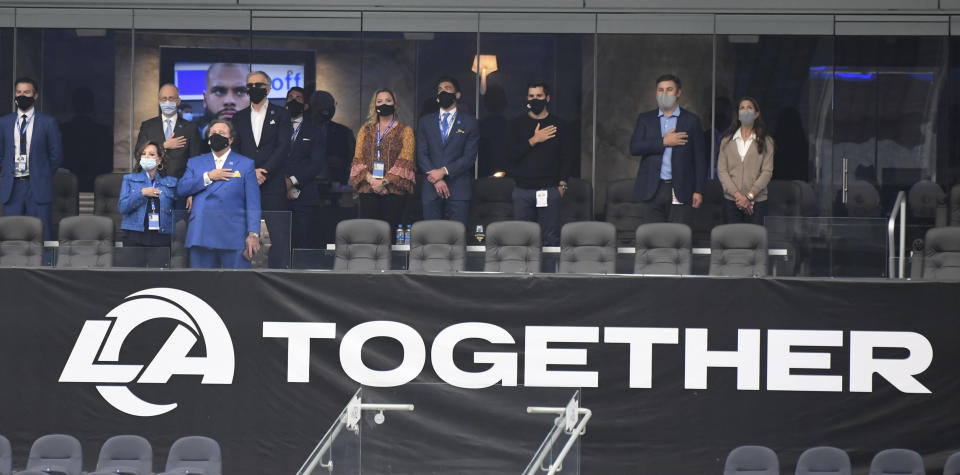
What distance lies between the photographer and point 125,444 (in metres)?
10.5

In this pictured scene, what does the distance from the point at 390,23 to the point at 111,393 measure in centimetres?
601

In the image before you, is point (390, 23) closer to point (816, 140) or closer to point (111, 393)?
point (816, 140)

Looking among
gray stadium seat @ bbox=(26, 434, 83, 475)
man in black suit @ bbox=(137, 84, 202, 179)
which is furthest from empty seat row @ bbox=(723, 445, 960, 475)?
man in black suit @ bbox=(137, 84, 202, 179)

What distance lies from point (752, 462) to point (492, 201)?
4.93 meters

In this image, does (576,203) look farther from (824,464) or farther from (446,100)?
(824,464)

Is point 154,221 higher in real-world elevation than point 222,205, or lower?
lower

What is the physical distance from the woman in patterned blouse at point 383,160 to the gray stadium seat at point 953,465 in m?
5.81

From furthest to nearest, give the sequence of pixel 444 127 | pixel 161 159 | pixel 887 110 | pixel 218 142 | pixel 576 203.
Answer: pixel 887 110 < pixel 576 203 < pixel 444 127 < pixel 161 159 < pixel 218 142

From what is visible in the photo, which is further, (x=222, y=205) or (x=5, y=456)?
(x=222, y=205)

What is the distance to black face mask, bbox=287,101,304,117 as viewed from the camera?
14398 mm

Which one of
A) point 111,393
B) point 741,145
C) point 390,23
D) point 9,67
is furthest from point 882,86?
point 9,67

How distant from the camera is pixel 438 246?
11984 mm

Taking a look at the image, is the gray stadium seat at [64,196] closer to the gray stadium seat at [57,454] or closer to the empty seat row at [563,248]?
the empty seat row at [563,248]

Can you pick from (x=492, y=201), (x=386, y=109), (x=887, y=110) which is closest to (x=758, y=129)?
(x=887, y=110)
